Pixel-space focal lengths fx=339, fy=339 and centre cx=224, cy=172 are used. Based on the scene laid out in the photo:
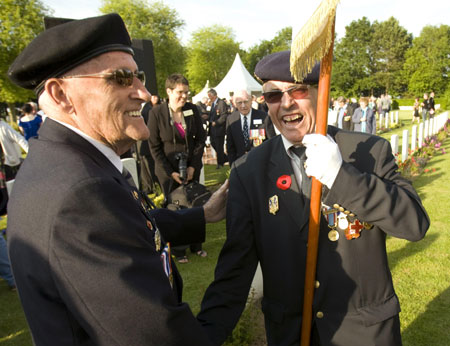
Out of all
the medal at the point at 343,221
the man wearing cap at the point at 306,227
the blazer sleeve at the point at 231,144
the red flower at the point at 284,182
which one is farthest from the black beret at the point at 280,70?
the blazer sleeve at the point at 231,144

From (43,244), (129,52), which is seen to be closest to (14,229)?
(43,244)

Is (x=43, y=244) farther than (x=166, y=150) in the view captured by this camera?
No

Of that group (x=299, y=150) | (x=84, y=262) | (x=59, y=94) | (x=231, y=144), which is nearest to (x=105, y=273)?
(x=84, y=262)

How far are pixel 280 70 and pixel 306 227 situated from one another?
0.92 m

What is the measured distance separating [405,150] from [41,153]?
1031 centimetres

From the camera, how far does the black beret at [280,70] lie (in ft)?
6.46

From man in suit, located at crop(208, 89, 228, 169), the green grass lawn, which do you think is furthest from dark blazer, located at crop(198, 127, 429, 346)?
man in suit, located at crop(208, 89, 228, 169)

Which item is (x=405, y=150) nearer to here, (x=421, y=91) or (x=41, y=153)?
(x=41, y=153)

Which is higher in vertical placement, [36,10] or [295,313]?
[36,10]

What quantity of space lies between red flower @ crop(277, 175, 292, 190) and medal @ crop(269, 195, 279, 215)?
0.22 ft

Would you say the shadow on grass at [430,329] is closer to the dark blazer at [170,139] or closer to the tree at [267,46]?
the dark blazer at [170,139]

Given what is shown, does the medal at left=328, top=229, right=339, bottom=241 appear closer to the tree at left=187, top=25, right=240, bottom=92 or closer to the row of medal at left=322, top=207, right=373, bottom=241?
the row of medal at left=322, top=207, right=373, bottom=241

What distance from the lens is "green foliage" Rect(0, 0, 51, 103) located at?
20.3 m

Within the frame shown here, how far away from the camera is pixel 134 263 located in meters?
1.10
